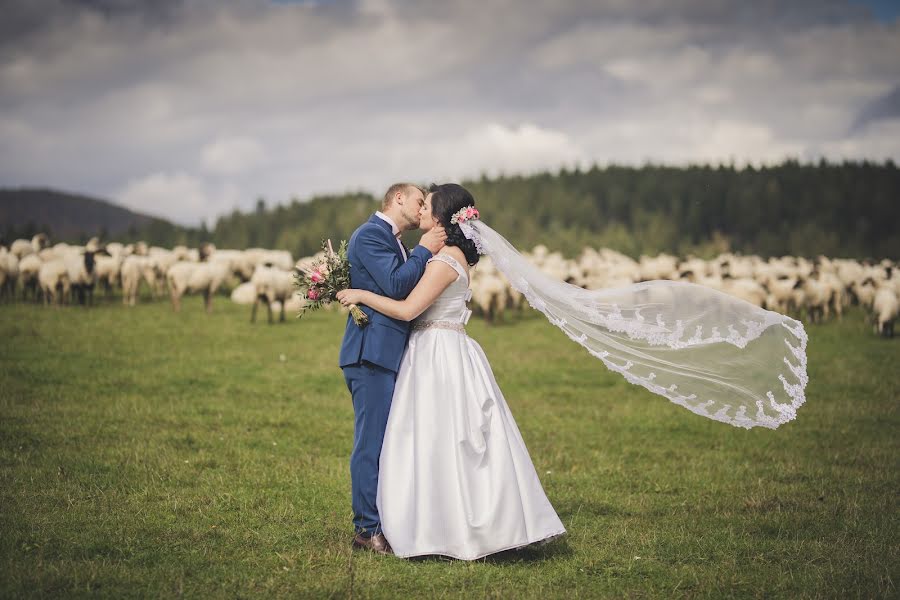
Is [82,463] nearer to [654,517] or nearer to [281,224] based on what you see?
[654,517]

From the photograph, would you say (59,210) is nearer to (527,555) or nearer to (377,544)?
(377,544)

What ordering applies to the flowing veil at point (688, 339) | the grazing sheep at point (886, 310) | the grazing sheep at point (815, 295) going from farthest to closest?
the grazing sheep at point (815, 295), the grazing sheep at point (886, 310), the flowing veil at point (688, 339)

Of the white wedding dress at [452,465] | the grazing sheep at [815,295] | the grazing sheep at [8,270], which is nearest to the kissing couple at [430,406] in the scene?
the white wedding dress at [452,465]

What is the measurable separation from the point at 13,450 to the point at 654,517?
6855 millimetres

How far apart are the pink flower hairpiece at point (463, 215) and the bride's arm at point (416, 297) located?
343 mm

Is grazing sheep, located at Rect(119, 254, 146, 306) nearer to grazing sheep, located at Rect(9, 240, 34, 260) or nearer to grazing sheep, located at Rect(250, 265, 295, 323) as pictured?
grazing sheep, located at Rect(9, 240, 34, 260)

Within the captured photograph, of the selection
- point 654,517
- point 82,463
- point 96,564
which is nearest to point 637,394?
point 654,517

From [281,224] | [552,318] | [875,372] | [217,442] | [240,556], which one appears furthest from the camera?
[281,224]

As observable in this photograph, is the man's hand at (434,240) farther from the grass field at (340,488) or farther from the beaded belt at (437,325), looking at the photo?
the grass field at (340,488)

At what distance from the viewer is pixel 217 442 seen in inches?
392

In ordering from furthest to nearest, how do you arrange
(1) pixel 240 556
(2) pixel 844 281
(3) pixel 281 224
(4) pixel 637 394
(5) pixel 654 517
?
(3) pixel 281 224
(2) pixel 844 281
(4) pixel 637 394
(5) pixel 654 517
(1) pixel 240 556

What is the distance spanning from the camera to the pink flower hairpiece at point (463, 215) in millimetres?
6113

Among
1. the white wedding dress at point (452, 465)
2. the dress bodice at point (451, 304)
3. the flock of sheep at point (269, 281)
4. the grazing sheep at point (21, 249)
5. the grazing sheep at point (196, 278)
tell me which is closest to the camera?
the white wedding dress at point (452, 465)

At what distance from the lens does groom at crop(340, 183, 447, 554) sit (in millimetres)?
6082
